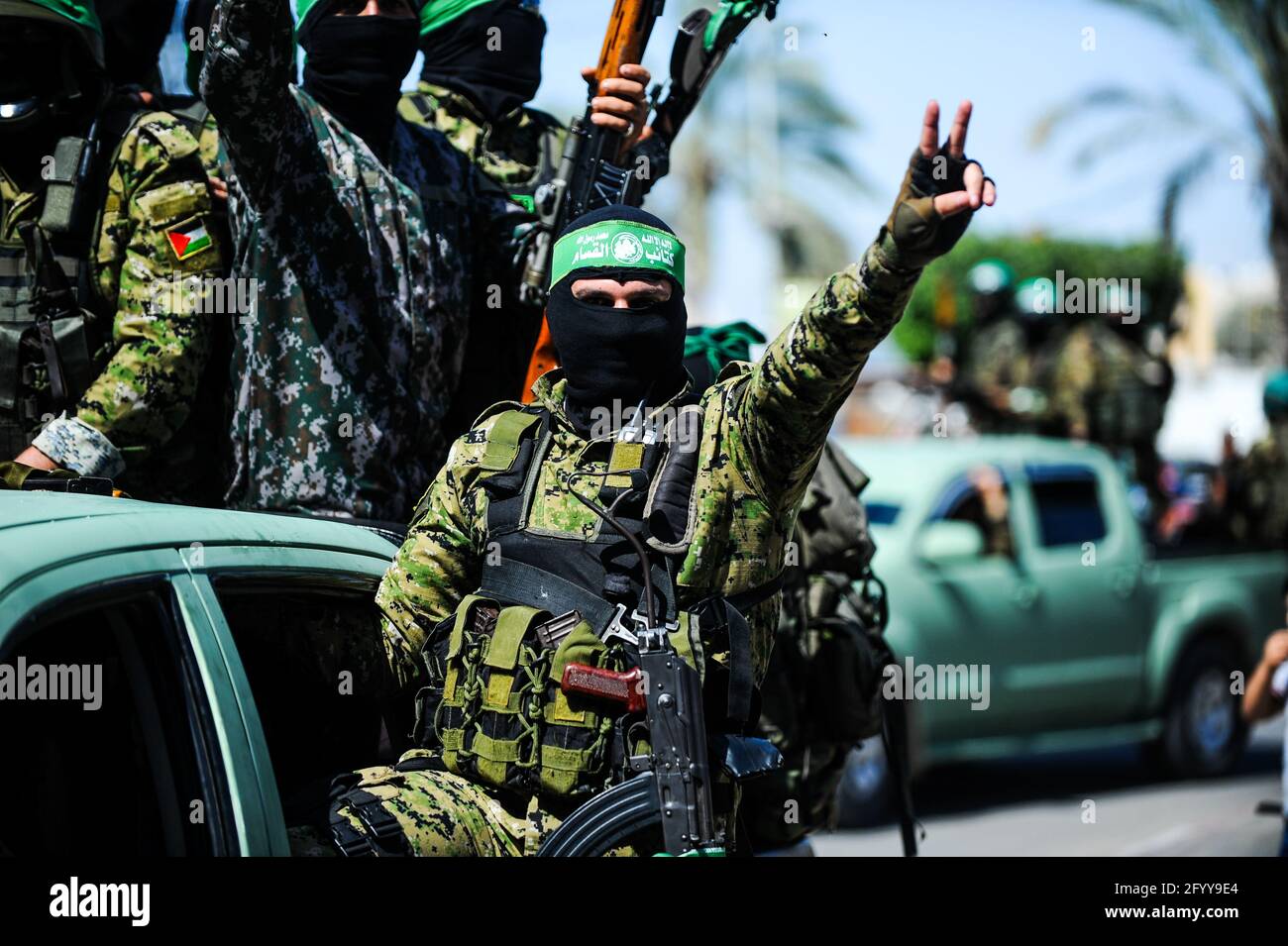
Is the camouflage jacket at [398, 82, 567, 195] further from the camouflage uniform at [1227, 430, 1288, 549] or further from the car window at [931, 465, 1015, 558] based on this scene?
the camouflage uniform at [1227, 430, 1288, 549]

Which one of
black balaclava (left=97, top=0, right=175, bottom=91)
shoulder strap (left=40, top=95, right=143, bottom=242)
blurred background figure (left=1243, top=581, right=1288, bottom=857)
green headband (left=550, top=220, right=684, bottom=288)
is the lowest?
blurred background figure (left=1243, top=581, right=1288, bottom=857)

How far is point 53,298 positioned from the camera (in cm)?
399

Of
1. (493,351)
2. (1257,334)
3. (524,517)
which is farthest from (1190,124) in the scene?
(1257,334)

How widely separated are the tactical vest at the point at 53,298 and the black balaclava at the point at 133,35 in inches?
29.0

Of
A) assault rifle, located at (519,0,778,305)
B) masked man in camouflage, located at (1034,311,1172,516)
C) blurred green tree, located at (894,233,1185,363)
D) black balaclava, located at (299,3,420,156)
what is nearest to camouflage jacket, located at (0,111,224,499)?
black balaclava, located at (299,3,420,156)

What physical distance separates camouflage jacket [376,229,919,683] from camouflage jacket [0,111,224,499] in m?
0.95

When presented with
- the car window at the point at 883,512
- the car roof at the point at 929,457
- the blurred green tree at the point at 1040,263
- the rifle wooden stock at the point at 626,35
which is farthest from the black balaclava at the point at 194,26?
the blurred green tree at the point at 1040,263

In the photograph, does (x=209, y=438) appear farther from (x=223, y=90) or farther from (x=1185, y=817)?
(x=1185, y=817)

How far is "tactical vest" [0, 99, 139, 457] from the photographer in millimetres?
3957

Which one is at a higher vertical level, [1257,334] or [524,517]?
[1257,334]

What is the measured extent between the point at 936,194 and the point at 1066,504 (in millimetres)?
7045

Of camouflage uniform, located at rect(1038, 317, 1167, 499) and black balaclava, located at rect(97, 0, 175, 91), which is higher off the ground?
camouflage uniform, located at rect(1038, 317, 1167, 499)
